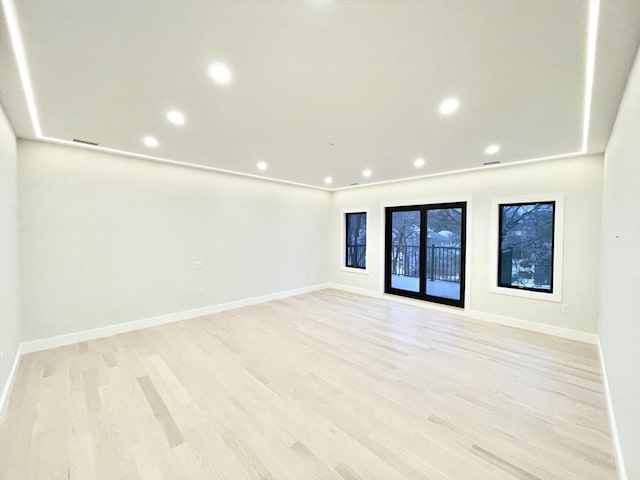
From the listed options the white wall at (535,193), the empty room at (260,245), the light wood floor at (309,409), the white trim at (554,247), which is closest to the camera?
the empty room at (260,245)

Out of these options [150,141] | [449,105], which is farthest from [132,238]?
[449,105]

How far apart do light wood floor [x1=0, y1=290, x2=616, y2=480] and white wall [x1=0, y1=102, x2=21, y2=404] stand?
37 cm

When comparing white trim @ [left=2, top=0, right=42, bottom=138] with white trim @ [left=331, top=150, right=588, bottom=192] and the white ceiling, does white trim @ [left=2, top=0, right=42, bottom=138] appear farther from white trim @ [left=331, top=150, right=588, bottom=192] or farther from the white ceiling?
white trim @ [left=331, top=150, right=588, bottom=192]

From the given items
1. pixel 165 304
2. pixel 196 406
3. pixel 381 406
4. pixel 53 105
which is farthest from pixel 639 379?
pixel 165 304

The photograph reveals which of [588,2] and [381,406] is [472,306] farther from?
[588,2]

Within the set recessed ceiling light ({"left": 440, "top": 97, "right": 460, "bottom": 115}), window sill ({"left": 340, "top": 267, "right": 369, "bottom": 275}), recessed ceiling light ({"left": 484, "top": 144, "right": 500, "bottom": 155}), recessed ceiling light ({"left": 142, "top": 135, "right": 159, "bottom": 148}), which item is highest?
recessed ceiling light ({"left": 484, "top": 144, "right": 500, "bottom": 155})

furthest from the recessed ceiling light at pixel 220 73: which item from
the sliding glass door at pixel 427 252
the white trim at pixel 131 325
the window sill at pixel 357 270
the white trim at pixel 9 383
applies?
the window sill at pixel 357 270

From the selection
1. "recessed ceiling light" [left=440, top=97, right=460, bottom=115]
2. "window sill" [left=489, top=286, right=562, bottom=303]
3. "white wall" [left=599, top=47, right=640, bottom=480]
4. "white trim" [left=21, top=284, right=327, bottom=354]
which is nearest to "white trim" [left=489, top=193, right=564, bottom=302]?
"window sill" [left=489, top=286, right=562, bottom=303]

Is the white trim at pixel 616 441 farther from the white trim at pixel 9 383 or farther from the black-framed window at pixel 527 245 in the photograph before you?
the white trim at pixel 9 383

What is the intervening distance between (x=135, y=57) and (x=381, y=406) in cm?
318

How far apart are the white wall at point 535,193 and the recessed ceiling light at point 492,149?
107 centimetres

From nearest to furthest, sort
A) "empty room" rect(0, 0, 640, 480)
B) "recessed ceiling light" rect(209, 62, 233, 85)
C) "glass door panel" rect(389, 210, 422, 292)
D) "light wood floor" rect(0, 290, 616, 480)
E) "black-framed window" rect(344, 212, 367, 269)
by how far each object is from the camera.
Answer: "empty room" rect(0, 0, 640, 480) < "light wood floor" rect(0, 290, 616, 480) < "recessed ceiling light" rect(209, 62, 233, 85) < "glass door panel" rect(389, 210, 422, 292) < "black-framed window" rect(344, 212, 367, 269)

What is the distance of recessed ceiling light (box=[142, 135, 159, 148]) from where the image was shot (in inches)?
129

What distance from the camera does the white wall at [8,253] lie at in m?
2.41
